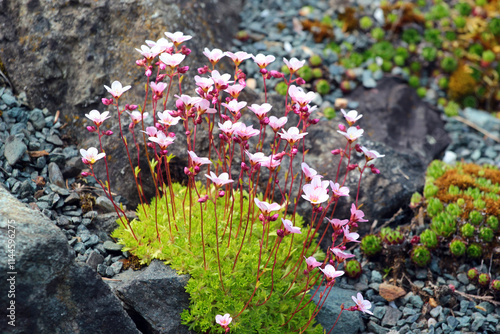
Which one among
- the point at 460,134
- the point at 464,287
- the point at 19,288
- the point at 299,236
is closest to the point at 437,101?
the point at 460,134

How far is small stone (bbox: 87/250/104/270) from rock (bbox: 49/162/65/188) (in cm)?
93

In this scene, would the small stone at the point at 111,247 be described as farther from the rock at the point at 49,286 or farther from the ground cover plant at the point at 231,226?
the rock at the point at 49,286

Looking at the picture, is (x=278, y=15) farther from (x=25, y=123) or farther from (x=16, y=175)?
(x=16, y=175)

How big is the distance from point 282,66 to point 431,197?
114 inches

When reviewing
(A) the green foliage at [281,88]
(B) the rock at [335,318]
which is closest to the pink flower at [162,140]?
(B) the rock at [335,318]

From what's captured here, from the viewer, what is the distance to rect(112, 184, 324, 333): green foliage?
11.6ft

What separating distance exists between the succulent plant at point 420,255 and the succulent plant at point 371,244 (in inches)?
13.8

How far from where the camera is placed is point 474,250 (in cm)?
457

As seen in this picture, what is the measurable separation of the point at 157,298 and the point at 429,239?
9.24 ft

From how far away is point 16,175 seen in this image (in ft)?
13.9

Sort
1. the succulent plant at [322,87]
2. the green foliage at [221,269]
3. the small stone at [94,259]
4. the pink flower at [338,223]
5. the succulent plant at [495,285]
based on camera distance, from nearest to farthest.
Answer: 1. the pink flower at [338,223]
2. the green foliage at [221,269]
3. the small stone at [94,259]
4. the succulent plant at [495,285]
5. the succulent plant at [322,87]

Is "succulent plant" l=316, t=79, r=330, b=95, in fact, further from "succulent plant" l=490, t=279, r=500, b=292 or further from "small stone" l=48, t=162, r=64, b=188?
"small stone" l=48, t=162, r=64, b=188

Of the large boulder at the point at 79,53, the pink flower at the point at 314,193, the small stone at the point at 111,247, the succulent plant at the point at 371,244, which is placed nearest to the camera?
the pink flower at the point at 314,193

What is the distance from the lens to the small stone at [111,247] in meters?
4.04
